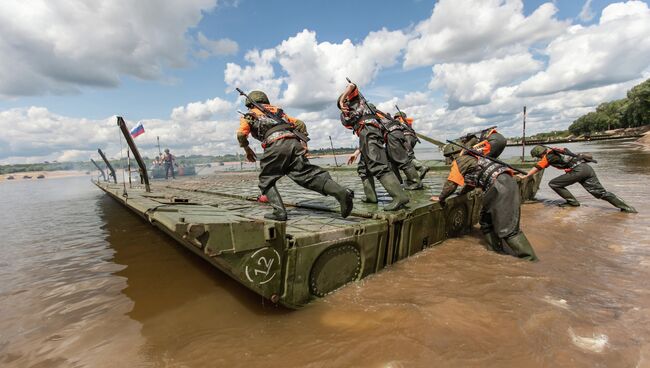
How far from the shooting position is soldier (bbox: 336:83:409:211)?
4367 mm

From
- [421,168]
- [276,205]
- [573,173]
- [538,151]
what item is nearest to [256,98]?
[276,205]

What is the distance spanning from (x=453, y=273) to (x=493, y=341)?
148cm

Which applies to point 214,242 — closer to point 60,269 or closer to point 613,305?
point 613,305

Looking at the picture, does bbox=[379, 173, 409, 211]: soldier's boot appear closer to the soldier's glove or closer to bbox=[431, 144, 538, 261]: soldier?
bbox=[431, 144, 538, 261]: soldier

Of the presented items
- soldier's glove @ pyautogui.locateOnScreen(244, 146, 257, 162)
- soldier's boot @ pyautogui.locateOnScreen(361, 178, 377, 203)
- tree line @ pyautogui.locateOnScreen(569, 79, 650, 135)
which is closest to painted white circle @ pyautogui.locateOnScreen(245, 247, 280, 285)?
soldier's glove @ pyautogui.locateOnScreen(244, 146, 257, 162)

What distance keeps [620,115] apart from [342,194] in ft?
297

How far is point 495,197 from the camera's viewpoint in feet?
15.0

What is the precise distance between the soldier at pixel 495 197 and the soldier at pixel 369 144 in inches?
37.3

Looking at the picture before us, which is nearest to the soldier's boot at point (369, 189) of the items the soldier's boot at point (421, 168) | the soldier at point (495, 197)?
the soldier at point (495, 197)

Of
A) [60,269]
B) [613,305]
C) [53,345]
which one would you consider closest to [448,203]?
[613,305]

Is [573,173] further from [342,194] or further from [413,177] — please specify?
[342,194]

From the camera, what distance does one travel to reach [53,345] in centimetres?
286

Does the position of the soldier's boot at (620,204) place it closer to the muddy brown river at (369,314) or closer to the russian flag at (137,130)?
the muddy brown river at (369,314)

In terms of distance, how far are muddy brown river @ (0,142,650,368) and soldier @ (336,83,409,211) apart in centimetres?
104
